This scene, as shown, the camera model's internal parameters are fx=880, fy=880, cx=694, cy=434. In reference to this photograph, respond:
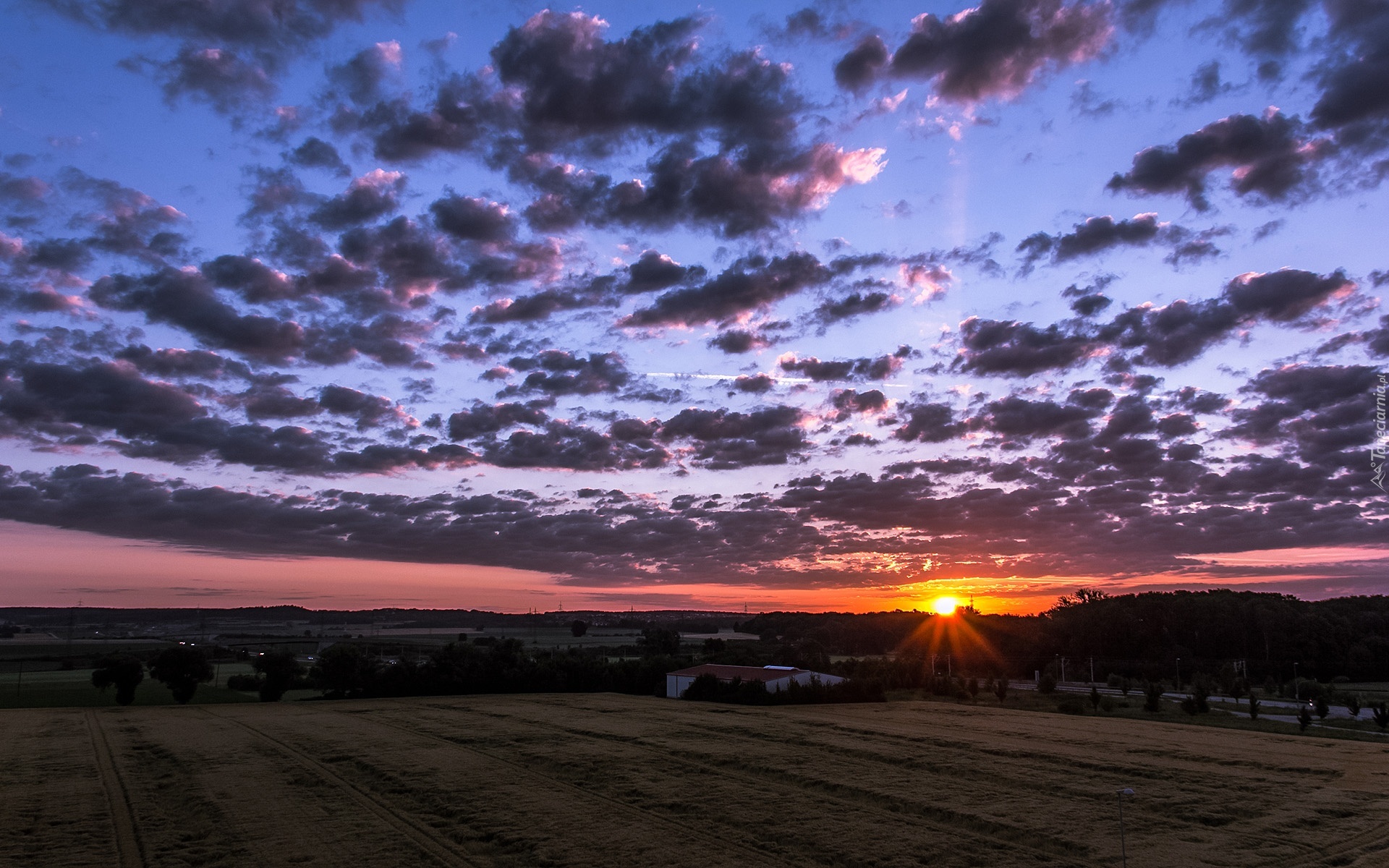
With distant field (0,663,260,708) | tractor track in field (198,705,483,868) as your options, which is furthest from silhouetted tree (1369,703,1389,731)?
distant field (0,663,260,708)

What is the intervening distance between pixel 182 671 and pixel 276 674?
7290mm

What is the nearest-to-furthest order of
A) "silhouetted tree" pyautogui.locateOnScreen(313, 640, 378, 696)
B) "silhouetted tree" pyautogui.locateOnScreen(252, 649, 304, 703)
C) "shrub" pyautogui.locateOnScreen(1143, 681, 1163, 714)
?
"shrub" pyautogui.locateOnScreen(1143, 681, 1163, 714)
"silhouetted tree" pyautogui.locateOnScreen(252, 649, 304, 703)
"silhouetted tree" pyautogui.locateOnScreen(313, 640, 378, 696)

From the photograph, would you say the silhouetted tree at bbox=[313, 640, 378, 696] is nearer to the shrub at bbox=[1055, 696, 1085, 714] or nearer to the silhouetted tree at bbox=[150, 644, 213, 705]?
the silhouetted tree at bbox=[150, 644, 213, 705]

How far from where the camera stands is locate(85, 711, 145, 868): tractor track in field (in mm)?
20562

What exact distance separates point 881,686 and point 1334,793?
45.0 metres

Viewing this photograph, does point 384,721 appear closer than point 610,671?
Answer: Yes

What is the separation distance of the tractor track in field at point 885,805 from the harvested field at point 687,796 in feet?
0.39

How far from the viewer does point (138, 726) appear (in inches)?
2003

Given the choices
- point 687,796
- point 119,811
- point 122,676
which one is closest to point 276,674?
point 122,676

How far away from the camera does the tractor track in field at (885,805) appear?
70.6 ft

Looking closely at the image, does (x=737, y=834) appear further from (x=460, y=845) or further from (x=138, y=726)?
(x=138, y=726)

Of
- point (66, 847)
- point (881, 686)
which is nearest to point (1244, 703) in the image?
point (881, 686)

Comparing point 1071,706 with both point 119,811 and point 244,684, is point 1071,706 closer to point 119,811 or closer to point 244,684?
point 119,811

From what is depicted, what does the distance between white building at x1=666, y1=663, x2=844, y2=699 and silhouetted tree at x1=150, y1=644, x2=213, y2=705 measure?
130 feet
